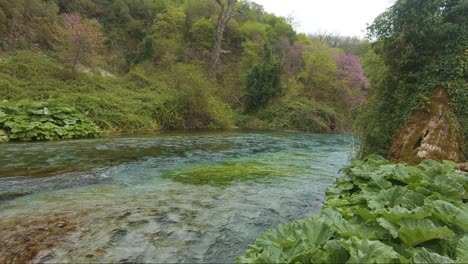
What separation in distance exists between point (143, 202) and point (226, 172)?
7.79 ft

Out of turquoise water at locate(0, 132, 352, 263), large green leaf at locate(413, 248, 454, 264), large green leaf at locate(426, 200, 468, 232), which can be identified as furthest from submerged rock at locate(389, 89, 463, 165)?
large green leaf at locate(413, 248, 454, 264)

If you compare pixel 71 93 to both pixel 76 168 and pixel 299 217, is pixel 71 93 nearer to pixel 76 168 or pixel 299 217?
pixel 76 168

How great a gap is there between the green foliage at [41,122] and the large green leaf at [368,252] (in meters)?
9.83

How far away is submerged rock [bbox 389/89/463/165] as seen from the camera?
5895 mm

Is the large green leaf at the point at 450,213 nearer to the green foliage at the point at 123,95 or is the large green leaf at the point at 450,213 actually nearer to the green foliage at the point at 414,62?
the green foliage at the point at 414,62

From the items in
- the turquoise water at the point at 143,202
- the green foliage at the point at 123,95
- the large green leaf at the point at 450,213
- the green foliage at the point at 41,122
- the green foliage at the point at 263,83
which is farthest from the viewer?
the green foliage at the point at 263,83

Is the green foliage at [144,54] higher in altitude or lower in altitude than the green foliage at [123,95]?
higher

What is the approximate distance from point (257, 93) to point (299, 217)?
1876 centimetres

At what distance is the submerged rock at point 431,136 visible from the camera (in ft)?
19.3

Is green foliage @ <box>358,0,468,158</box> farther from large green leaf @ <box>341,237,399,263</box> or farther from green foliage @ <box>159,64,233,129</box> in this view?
green foliage @ <box>159,64,233,129</box>

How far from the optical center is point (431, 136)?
238 inches

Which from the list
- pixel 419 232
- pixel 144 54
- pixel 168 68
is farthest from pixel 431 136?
pixel 144 54

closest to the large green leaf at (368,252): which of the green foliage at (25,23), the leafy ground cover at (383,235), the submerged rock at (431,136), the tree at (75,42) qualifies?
the leafy ground cover at (383,235)

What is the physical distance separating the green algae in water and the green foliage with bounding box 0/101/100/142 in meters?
5.69
